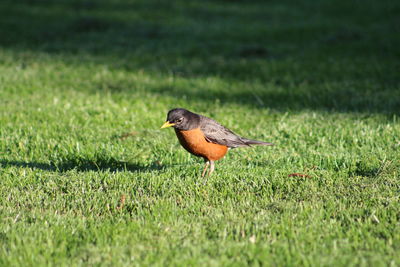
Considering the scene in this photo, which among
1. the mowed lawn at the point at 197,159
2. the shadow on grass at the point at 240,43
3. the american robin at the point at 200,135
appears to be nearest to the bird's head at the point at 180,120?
the american robin at the point at 200,135

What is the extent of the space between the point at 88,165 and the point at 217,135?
1.60 meters

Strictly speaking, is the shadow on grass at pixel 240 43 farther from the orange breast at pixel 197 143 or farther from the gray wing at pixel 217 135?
the orange breast at pixel 197 143

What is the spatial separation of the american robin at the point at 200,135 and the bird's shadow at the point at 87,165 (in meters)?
0.66

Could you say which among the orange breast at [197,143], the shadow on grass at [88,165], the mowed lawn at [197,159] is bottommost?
the shadow on grass at [88,165]

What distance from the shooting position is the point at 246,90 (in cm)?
979

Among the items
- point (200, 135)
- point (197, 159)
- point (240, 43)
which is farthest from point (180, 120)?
point (240, 43)

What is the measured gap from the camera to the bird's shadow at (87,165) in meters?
5.84

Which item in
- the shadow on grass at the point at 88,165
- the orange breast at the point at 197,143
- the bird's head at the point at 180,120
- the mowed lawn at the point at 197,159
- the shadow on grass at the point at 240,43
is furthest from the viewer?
the shadow on grass at the point at 240,43

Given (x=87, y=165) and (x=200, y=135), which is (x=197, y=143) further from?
(x=87, y=165)

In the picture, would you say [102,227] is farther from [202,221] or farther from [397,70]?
[397,70]

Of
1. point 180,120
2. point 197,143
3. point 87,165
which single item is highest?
point 180,120

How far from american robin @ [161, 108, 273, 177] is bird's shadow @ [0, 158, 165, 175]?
2.15 ft

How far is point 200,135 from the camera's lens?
17.9 ft

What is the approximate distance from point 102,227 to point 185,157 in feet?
7.82
